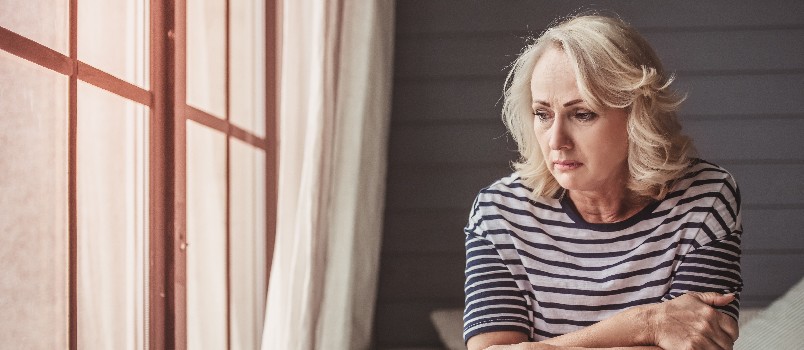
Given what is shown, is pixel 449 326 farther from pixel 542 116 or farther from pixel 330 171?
pixel 542 116

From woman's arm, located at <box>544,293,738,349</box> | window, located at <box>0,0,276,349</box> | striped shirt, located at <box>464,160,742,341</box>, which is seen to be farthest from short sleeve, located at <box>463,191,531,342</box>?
window, located at <box>0,0,276,349</box>

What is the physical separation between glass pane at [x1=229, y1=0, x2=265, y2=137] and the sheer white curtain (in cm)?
8

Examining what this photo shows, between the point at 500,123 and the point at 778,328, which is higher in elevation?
Result: the point at 500,123

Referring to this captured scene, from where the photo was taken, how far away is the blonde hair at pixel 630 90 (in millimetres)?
1255

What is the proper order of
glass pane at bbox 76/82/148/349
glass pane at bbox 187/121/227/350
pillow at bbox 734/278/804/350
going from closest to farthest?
1. glass pane at bbox 76/82/148/349
2. glass pane at bbox 187/121/227/350
3. pillow at bbox 734/278/804/350

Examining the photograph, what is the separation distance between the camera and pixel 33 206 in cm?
103

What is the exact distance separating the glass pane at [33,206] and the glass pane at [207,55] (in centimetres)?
60

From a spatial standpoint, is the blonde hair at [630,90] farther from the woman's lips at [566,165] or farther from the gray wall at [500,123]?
the gray wall at [500,123]

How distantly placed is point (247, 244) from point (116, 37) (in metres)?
0.92

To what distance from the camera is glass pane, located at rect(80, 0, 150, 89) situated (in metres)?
1.21

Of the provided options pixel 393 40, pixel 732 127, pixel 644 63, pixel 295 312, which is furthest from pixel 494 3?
pixel 644 63

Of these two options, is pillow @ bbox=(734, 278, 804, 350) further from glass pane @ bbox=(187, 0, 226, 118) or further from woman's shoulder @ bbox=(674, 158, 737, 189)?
glass pane @ bbox=(187, 0, 226, 118)

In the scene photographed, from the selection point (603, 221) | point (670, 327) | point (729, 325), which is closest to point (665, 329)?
point (670, 327)

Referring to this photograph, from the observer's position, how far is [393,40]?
2.97m
